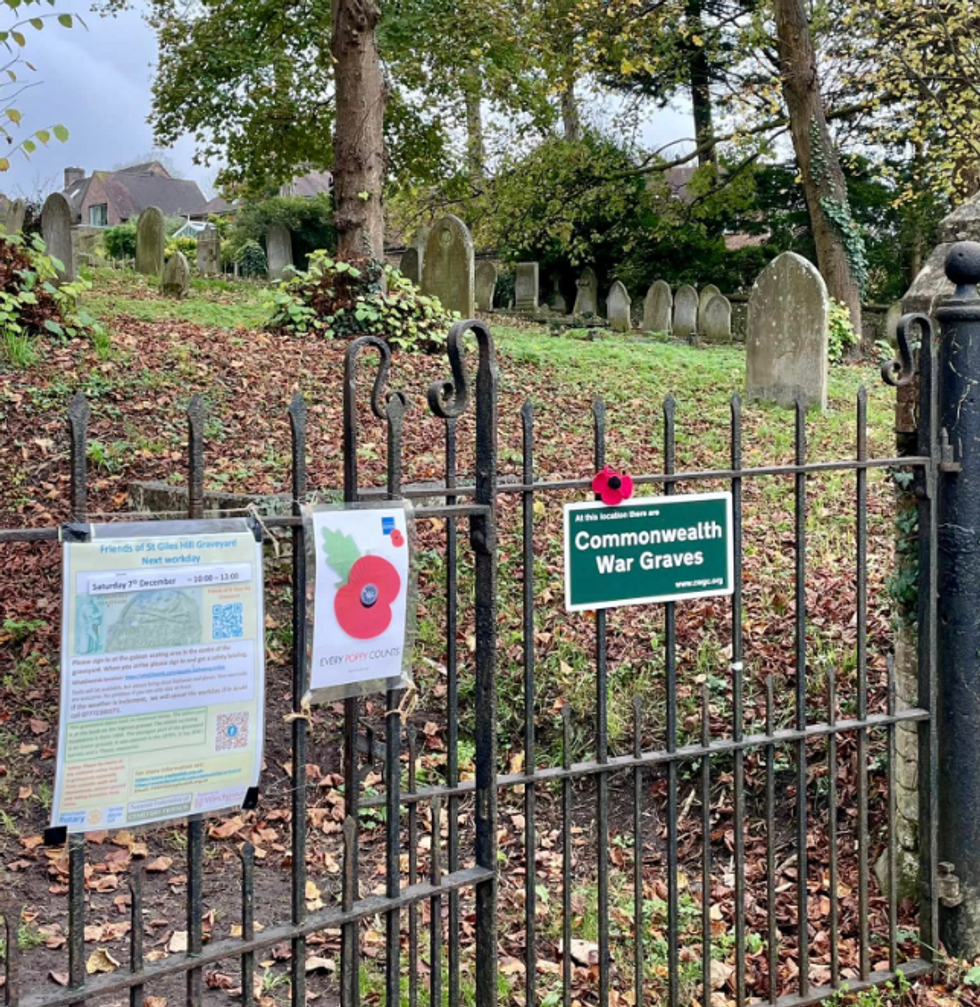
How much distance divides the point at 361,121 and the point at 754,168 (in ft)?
48.2

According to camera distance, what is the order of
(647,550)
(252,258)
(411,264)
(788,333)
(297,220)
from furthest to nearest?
(252,258) < (297,220) < (411,264) < (788,333) < (647,550)

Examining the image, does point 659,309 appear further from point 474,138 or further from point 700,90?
point 700,90

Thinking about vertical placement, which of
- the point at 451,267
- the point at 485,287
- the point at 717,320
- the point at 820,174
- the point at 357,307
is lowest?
the point at 357,307

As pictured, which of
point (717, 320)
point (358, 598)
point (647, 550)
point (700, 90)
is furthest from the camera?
point (700, 90)

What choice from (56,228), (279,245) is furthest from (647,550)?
(279,245)

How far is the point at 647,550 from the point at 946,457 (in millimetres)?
1167

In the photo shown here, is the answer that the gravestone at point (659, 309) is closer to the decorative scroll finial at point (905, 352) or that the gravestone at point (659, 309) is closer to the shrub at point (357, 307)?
the shrub at point (357, 307)

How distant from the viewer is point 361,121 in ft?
40.8

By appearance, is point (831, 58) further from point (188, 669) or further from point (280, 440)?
point (188, 669)

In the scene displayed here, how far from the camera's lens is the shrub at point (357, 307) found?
1161cm

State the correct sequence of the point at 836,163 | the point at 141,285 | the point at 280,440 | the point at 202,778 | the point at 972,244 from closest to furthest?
the point at 202,778, the point at 972,244, the point at 280,440, the point at 141,285, the point at 836,163

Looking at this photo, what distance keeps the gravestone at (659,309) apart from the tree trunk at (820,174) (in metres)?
3.19

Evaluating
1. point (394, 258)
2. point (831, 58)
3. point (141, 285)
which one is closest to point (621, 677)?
point (141, 285)

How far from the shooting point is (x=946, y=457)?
11.8 ft
